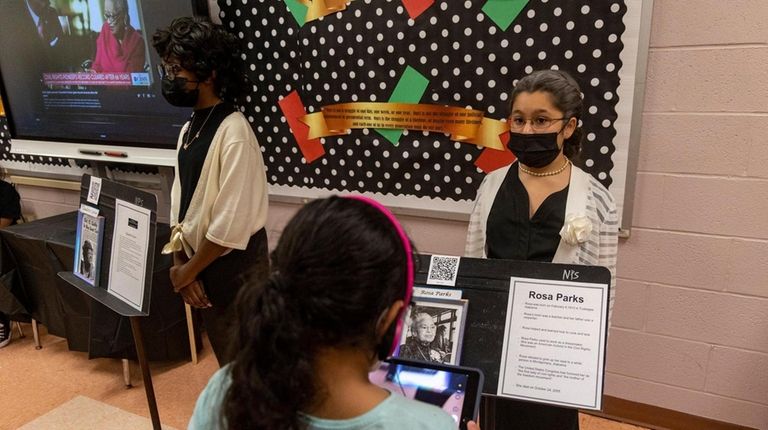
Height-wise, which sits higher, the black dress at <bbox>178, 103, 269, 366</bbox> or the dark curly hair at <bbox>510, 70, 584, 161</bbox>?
the dark curly hair at <bbox>510, 70, 584, 161</bbox>

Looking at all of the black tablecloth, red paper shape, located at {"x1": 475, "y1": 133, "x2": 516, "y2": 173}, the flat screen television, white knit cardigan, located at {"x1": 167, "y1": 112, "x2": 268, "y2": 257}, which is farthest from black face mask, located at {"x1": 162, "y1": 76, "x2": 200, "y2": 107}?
red paper shape, located at {"x1": 475, "y1": 133, "x2": 516, "y2": 173}

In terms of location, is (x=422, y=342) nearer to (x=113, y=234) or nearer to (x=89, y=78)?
(x=113, y=234)

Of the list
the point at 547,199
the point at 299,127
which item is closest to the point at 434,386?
the point at 547,199

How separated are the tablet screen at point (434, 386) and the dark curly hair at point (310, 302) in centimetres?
30

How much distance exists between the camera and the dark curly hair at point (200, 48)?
1.52m

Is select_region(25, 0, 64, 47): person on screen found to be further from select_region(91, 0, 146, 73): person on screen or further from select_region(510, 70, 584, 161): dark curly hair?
select_region(510, 70, 584, 161): dark curly hair

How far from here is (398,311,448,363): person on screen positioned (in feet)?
3.58

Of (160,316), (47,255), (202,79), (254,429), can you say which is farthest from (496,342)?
(47,255)

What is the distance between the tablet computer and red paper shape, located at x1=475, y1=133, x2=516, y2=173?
1040 mm

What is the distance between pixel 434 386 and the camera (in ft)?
2.98

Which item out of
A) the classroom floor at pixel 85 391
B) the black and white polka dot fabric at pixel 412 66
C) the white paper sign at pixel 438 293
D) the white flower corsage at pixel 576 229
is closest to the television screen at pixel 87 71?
the black and white polka dot fabric at pixel 412 66

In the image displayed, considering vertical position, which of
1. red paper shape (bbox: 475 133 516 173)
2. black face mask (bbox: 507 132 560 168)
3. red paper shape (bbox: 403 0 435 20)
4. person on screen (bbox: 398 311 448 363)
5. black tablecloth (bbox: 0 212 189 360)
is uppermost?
red paper shape (bbox: 403 0 435 20)

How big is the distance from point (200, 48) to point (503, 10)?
0.97 m

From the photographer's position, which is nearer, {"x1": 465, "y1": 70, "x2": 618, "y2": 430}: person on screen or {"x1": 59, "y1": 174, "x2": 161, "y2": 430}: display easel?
{"x1": 465, "y1": 70, "x2": 618, "y2": 430}: person on screen
